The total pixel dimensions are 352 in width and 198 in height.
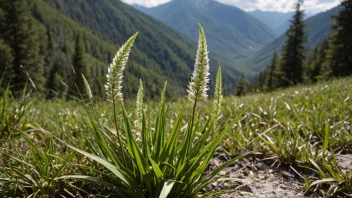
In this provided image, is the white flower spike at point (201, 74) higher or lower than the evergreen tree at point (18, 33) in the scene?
higher

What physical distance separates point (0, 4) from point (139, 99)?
47.8m

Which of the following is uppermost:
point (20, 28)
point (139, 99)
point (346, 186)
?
point (139, 99)

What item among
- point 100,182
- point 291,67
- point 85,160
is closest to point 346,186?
point 100,182

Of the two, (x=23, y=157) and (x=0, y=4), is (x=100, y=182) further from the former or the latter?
(x=0, y=4)

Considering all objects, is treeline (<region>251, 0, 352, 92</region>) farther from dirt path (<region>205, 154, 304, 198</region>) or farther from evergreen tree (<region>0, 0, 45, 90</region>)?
evergreen tree (<region>0, 0, 45, 90</region>)

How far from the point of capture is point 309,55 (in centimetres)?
5341

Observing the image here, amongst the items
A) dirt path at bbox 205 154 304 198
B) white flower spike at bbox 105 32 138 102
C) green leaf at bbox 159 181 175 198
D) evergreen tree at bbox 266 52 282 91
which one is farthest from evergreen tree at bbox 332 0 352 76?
white flower spike at bbox 105 32 138 102

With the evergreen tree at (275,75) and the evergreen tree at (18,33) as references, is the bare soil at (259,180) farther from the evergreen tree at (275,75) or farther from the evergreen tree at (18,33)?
the evergreen tree at (18,33)

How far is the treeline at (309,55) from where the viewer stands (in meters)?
35.9

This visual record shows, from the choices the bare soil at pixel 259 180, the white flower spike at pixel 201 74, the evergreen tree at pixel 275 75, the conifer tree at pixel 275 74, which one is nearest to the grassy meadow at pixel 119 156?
the bare soil at pixel 259 180

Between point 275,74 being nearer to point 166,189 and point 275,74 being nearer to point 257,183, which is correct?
point 257,183

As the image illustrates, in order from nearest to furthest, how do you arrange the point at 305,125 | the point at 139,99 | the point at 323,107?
the point at 139,99 < the point at 305,125 < the point at 323,107

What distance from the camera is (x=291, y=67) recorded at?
165 ft

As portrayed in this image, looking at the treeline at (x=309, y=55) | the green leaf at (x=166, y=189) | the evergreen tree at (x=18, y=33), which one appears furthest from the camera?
the evergreen tree at (x=18, y=33)
